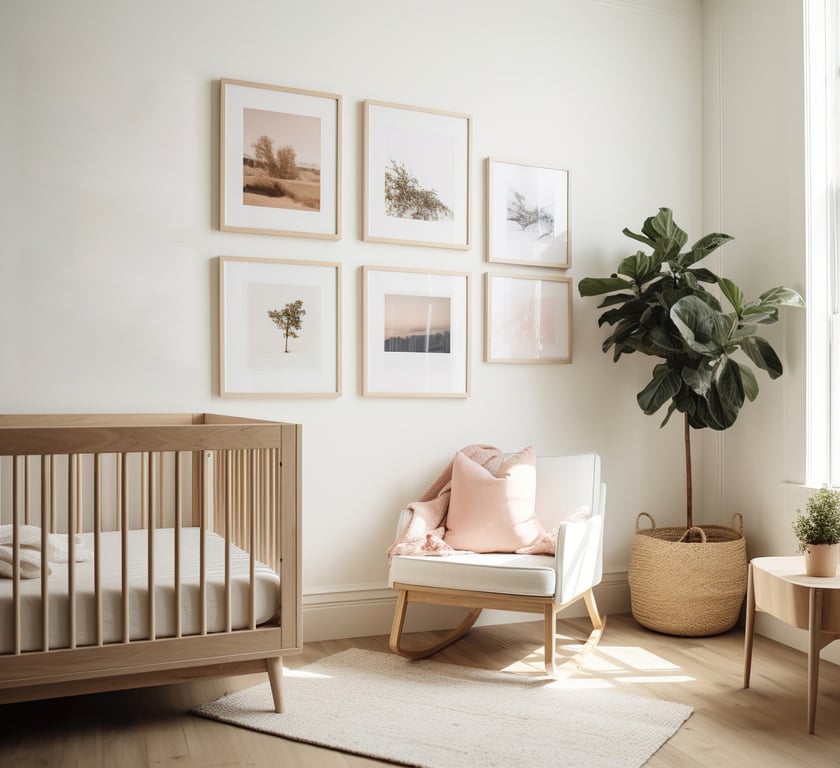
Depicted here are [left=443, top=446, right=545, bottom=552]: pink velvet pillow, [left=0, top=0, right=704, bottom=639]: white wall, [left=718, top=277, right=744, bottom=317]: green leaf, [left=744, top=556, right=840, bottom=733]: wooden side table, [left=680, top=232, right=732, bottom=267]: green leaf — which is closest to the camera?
[left=744, top=556, right=840, bottom=733]: wooden side table

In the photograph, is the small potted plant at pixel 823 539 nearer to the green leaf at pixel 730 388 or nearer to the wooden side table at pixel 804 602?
the wooden side table at pixel 804 602

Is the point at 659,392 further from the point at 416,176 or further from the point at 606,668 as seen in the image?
the point at 416,176

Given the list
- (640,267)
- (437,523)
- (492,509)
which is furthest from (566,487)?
(640,267)

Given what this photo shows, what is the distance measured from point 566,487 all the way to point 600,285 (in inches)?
33.8

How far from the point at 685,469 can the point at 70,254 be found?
9.00 ft

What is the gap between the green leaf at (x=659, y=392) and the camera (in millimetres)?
3160

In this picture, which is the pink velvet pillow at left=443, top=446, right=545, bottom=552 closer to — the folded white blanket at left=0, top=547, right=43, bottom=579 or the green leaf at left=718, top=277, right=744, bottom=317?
the green leaf at left=718, top=277, right=744, bottom=317

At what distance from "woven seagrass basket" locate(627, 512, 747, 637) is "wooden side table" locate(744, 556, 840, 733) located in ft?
1.93

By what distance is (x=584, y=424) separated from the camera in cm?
356

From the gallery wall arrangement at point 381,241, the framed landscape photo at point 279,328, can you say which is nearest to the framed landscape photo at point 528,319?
the gallery wall arrangement at point 381,241

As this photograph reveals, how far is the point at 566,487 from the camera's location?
3131mm

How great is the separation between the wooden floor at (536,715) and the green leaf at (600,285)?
1.42m

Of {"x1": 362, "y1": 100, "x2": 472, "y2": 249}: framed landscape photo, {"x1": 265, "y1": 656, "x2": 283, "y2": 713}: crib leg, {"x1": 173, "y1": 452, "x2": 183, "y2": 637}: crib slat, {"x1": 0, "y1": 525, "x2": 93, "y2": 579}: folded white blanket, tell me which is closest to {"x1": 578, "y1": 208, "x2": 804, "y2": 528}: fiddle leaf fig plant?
{"x1": 362, "y1": 100, "x2": 472, "y2": 249}: framed landscape photo

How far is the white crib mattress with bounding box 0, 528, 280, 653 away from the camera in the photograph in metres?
1.98
